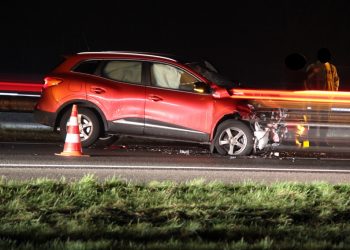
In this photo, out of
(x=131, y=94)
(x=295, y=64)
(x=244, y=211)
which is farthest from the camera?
(x=295, y=64)

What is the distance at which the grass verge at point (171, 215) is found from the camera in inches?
251

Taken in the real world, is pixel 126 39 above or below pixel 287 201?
above

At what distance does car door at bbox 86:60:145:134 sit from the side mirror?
902 millimetres

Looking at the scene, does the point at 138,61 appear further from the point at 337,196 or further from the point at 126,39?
the point at 126,39

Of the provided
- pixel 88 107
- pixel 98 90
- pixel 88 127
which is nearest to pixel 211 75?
pixel 98 90

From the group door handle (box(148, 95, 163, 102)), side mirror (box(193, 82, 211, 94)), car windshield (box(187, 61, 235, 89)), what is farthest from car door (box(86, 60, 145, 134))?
car windshield (box(187, 61, 235, 89))

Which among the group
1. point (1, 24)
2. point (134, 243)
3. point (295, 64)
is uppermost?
point (1, 24)

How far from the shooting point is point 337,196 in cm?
888

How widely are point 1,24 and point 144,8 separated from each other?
479 cm

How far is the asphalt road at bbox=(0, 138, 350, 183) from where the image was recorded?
10.6m

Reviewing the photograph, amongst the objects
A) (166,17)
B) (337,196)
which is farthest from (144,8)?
(337,196)

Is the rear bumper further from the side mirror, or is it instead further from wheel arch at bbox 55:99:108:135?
the side mirror

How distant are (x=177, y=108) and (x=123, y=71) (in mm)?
1201

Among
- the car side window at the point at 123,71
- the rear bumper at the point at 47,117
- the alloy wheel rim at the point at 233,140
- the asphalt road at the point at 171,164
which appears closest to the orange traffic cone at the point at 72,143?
the asphalt road at the point at 171,164
